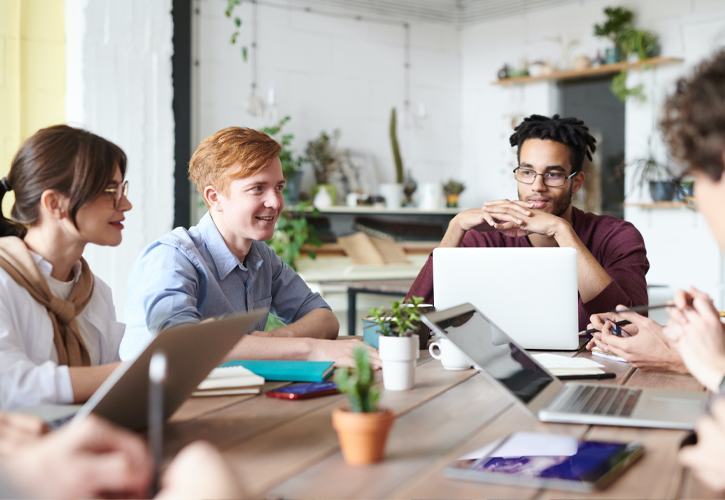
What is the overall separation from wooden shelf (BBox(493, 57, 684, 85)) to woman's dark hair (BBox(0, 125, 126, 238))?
400cm

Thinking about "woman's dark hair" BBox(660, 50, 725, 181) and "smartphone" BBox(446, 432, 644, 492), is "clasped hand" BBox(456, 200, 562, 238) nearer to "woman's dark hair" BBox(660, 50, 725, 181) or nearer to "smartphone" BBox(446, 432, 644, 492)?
"woman's dark hair" BBox(660, 50, 725, 181)

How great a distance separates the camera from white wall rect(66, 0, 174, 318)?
3.59 m

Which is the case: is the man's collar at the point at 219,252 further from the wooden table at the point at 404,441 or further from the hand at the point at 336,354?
the wooden table at the point at 404,441

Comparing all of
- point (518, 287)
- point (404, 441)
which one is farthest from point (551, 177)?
point (404, 441)

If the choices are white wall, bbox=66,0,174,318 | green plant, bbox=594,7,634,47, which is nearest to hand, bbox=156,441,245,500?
white wall, bbox=66,0,174,318

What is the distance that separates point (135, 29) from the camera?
374cm

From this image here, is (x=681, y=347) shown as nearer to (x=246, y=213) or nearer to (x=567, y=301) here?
(x=567, y=301)

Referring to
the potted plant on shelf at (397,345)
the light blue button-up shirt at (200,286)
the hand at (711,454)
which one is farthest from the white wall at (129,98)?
the hand at (711,454)

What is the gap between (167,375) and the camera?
3.09ft

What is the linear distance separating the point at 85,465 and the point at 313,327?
1.19 meters

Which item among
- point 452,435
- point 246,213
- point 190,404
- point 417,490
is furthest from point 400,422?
point 246,213

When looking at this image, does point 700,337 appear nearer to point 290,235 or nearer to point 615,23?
point 290,235

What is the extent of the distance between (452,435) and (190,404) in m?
0.49

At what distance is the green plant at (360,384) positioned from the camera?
2.87 feet
